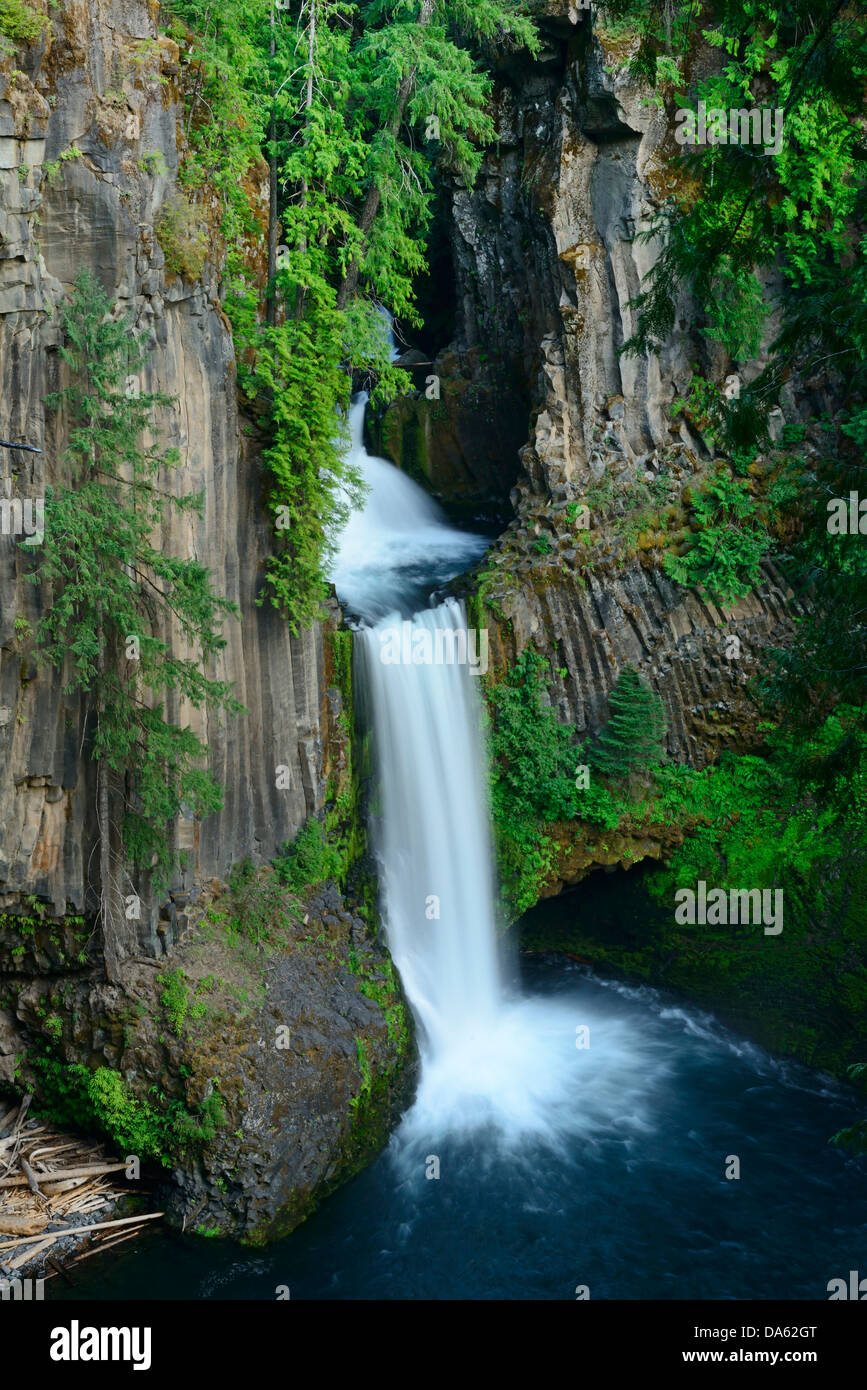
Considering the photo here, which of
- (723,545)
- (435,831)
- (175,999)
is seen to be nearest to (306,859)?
(435,831)

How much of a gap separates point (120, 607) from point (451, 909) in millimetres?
6954

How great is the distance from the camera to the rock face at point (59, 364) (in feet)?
30.6

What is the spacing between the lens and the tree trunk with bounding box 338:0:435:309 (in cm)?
1433

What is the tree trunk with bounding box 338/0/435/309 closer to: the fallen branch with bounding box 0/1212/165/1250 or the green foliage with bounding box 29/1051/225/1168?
the green foliage with bounding box 29/1051/225/1168

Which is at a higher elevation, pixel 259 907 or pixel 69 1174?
pixel 259 907

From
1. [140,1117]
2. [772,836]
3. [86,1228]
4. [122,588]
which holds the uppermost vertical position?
[122,588]

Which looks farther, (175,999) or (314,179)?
(314,179)

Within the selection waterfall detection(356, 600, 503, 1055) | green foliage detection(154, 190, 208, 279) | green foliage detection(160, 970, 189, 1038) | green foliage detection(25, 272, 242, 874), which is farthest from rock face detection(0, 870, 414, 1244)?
green foliage detection(154, 190, 208, 279)

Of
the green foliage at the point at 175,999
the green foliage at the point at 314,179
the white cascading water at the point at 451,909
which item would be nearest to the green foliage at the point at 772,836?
the white cascading water at the point at 451,909

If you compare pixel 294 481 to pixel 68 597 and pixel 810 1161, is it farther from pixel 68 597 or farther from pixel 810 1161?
pixel 810 1161

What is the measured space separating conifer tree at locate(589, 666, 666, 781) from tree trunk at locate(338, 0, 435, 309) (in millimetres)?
7130

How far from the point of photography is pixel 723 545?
15305 mm

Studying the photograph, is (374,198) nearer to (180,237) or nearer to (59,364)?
(180,237)
